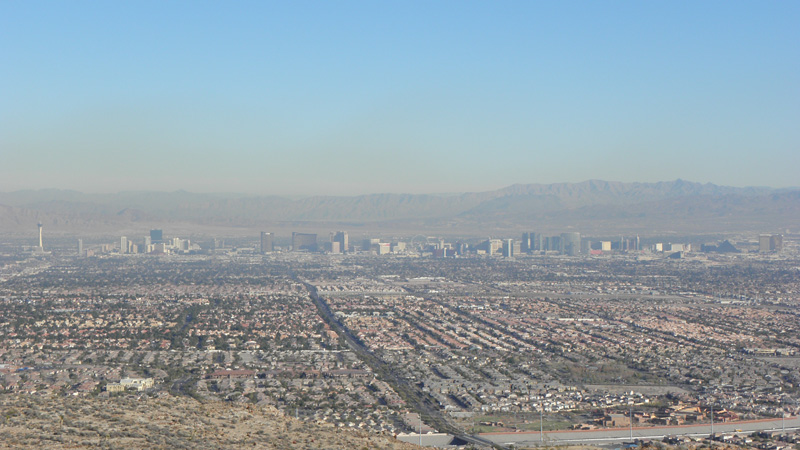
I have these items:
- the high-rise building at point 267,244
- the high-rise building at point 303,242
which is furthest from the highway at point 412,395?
the high-rise building at point 303,242

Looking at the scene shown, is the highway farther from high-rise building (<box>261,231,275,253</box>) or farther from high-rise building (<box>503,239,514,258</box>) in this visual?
high-rise building (<box>261,231,275,253</box>)

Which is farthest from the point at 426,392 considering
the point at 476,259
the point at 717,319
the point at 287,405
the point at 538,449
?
the point at 476,259

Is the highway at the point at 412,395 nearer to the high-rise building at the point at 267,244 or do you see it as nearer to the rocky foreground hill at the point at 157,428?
the rocky foreground hill at the point at 157,428

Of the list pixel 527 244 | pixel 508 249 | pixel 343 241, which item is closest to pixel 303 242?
pixel 343 241

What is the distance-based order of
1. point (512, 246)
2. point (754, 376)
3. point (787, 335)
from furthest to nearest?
point (512, 246) → point (787, 335) → point (754, 376)


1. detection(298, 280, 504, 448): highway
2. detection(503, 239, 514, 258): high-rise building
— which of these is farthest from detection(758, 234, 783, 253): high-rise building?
detection(298, 280, 504, 448): highway

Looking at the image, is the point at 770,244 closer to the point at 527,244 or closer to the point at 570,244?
the point at 570,244

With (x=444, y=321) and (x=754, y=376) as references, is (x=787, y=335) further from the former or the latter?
(x=444, y=321)
